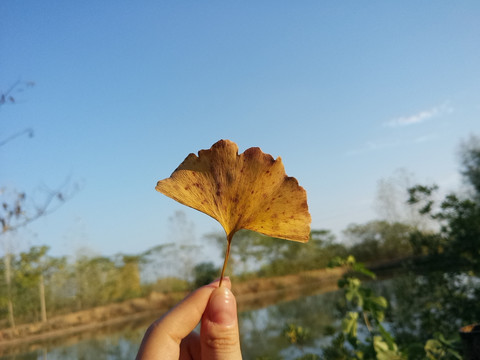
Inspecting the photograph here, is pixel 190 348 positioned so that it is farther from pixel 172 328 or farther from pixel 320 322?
pixel 320 322

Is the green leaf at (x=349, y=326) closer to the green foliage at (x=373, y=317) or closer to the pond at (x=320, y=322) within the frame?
the green foliage at (x=373, y=317)

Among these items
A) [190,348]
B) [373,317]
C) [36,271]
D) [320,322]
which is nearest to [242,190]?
[190,348]

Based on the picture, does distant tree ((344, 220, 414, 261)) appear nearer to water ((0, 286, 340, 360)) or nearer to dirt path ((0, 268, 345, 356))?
dirt path ((0, 268, 345, 356))

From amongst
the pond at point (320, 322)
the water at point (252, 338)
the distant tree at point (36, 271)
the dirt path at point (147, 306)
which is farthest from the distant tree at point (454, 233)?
the distant tree at point (36, 271)

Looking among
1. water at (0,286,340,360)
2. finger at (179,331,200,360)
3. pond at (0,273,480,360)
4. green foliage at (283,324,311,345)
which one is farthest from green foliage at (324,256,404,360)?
water at (0,286,340,360)

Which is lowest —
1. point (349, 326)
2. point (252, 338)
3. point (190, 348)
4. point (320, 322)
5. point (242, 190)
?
point (252, 338)

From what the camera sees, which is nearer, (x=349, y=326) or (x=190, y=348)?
(x=190, y=348)

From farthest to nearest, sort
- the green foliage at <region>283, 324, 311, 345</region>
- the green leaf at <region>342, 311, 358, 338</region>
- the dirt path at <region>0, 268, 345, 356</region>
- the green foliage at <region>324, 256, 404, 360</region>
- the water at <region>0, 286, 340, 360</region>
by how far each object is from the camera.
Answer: the dirt path at <region>0, 268, 345, 356</region>
the water at <region>0, 286, 340, 360</region>
the green foliage at <region>283, 324, 311, 345</region>
the green leaf at <region>342, 311, 358, 338</region>
the green foliage at <region>324, 256, 404, 360</region>
